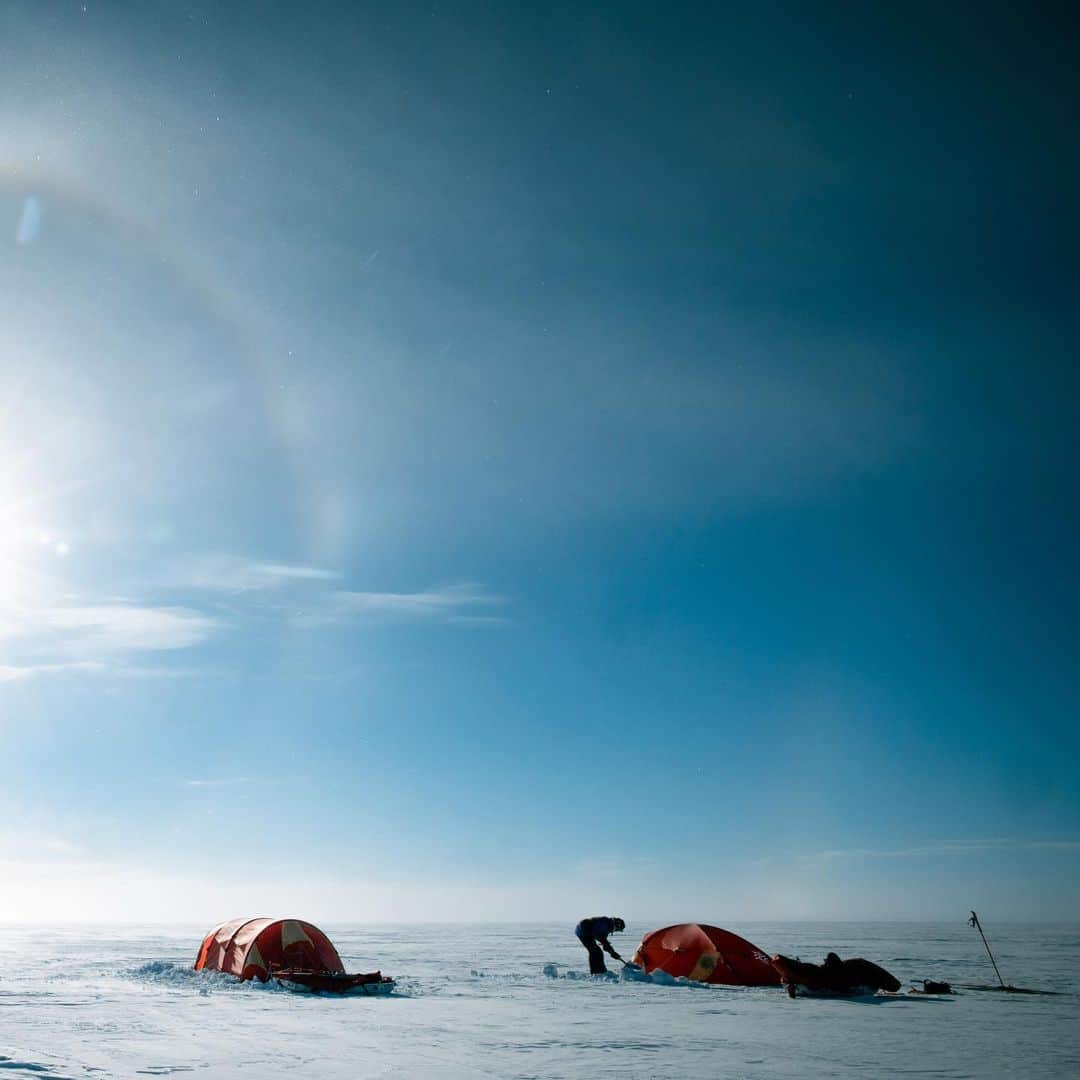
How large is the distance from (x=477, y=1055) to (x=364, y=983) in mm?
10809

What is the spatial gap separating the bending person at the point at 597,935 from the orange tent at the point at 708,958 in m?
1.15

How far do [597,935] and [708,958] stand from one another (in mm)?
3914

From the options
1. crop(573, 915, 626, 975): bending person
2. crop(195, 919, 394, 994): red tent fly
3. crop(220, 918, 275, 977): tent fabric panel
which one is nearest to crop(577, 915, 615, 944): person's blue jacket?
crop(573, 915, 626, 975): bending person

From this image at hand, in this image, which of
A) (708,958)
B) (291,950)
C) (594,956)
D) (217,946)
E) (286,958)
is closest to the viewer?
(286,958)

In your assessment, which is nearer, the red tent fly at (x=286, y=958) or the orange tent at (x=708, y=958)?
the red tent fly at (x=286, y=958)

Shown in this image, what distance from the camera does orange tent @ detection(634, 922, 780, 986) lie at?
2512cm

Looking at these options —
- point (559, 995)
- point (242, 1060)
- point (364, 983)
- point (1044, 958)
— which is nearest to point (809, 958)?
point (1044, 958)

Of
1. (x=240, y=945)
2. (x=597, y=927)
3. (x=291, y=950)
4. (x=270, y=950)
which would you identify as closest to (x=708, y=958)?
(x=597, y=927)

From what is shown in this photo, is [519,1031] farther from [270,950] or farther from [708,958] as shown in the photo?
[270,950]

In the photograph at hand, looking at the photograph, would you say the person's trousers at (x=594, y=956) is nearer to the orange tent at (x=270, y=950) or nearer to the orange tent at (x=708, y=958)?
the orange tent at (x=708, y=958)

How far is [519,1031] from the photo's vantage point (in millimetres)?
16500

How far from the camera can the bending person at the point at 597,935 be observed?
91.5ft

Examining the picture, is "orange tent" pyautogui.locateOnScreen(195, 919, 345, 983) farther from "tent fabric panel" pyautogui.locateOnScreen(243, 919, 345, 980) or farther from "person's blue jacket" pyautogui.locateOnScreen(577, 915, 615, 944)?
"person's blue jacket" pyautogui.locateOnScreen(577, 915, 615, 944)

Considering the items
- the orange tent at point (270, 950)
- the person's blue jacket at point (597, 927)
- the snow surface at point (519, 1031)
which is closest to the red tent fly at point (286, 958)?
the orange tent at point (270, 950)
